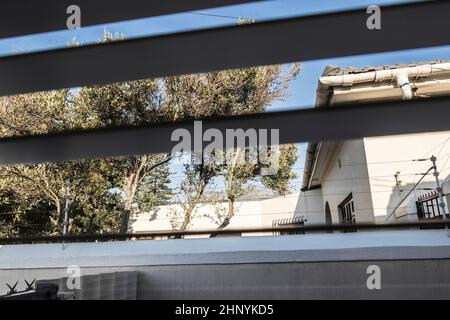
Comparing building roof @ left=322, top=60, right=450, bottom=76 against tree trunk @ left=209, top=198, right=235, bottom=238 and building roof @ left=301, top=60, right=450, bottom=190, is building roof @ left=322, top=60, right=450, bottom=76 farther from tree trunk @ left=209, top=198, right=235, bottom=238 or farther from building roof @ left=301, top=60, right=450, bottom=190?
tree trunk @ left=209, top=198, right=235, bottom=238

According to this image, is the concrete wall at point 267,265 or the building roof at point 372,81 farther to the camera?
the building roof at point 372,81

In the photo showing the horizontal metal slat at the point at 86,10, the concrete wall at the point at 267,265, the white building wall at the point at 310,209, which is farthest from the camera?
the white building wall at the point at 310,209

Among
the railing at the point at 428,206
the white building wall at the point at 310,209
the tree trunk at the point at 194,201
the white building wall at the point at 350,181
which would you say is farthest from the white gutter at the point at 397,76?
the tree trunk at the point at 194,201

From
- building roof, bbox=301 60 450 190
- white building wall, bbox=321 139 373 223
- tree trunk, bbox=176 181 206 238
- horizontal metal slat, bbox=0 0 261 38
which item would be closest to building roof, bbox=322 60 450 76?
building roof, bbox=301 60 450 190

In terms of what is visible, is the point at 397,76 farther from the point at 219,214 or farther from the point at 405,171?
the point at 219,214

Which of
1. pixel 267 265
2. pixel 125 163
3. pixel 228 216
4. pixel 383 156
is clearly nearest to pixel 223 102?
pixel 125 163

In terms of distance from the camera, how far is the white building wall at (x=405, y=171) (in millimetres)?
2607

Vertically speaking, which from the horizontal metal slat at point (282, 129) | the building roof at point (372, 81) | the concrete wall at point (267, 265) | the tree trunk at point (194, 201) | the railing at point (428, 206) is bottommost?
the concrete wall at point (267, 265)

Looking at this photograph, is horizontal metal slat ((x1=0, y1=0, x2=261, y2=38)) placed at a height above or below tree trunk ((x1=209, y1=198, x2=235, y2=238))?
above

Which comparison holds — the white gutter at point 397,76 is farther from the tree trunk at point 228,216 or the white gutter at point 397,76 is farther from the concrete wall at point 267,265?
the tree trunk at point 228,216

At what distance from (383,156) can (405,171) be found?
41cm

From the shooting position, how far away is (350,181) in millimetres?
3641

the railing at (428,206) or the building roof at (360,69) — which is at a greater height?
the building roof at (360,69)

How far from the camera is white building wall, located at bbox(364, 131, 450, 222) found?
2607mm
